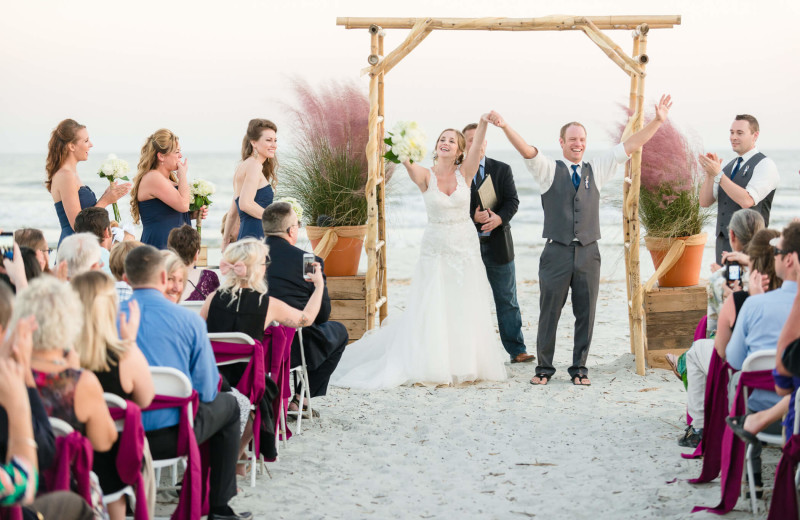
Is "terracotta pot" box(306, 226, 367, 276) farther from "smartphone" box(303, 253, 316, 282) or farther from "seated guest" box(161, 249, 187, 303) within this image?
"seated guest" box(161, 249, 187, 303)

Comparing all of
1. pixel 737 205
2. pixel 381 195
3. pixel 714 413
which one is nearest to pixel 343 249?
pixel 381 195

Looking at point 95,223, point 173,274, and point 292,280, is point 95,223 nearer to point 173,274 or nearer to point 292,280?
point 292,280

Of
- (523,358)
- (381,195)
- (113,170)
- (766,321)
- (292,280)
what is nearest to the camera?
(766,321)

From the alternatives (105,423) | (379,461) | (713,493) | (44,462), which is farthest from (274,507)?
(713,493)

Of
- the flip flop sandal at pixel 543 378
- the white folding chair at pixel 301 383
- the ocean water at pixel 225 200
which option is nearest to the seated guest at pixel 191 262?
the white folding chair at pixel 301 383

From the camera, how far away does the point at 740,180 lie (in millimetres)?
6020

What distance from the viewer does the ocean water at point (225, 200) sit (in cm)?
2189

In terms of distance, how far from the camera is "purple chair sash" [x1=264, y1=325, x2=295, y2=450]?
171 inches

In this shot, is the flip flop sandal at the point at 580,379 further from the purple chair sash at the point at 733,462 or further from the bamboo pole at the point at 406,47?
the bamboo pole at the point at 406,47

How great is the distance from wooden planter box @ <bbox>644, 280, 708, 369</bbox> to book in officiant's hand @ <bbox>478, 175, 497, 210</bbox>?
1.34 metres

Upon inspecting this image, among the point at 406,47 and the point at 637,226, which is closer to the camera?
the point at 637,226

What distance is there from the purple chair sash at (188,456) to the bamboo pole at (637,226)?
395 centimetres

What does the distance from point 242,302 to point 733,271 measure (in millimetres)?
2261

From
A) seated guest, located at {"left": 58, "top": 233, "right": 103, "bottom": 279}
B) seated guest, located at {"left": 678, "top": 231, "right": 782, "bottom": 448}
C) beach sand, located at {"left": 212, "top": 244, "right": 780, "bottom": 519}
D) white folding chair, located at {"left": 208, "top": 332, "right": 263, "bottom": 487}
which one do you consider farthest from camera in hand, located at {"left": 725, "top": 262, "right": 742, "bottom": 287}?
seated guest, located at {"left": 58, "top": 233, "right": 103, "bottom": 279}
